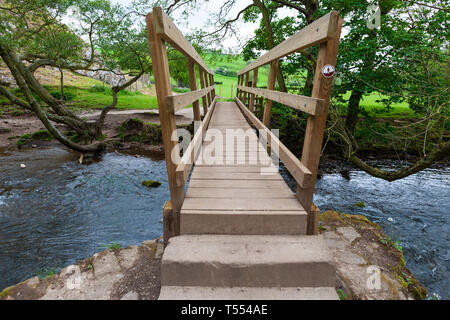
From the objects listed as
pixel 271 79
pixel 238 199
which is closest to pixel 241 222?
pixel 238 199

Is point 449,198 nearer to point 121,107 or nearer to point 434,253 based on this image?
point 434,253

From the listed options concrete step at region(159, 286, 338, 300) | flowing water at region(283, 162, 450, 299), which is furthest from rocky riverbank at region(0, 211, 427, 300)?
flowing water at region(283, 162, 450, 299)

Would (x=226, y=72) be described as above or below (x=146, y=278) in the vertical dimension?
above

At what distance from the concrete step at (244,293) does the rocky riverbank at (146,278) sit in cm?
53

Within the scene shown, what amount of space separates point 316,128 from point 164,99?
122 centimetres

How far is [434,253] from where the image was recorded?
14.6 feet

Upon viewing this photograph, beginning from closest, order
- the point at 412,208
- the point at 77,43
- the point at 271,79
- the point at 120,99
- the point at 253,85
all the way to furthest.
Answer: the point at 271,79 → the point at 253,85 → the point at 412,208 → the point at 77,43 → the point at 120,99

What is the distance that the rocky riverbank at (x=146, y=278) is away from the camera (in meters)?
2.17

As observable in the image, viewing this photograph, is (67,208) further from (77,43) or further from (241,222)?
(77,43)

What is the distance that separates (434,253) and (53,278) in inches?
233

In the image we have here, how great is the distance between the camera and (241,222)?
2.02 metres

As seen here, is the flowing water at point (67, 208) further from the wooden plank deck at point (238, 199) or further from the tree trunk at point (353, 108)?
the tree trunk at point (353, 108)
